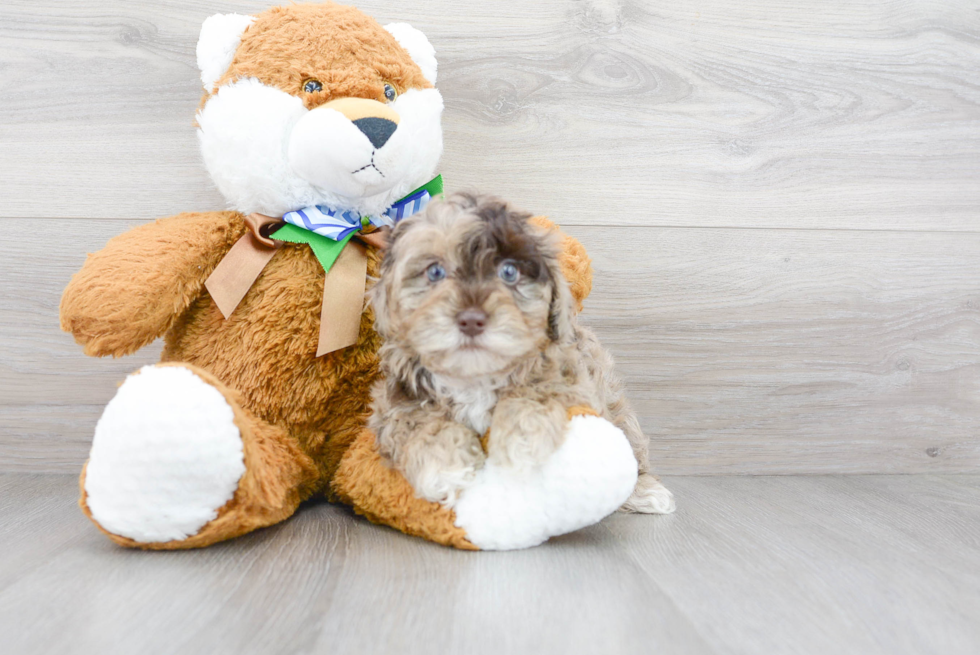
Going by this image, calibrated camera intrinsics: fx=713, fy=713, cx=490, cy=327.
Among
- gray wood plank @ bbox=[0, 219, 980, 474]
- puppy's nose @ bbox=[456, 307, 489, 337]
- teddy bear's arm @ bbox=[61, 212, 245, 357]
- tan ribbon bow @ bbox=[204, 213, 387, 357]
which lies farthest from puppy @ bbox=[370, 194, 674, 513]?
gray wood plank @ bbox=[0, 219, 980, 474]

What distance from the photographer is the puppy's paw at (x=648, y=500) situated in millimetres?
1262

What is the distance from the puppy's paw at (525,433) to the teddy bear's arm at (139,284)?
0.53 m

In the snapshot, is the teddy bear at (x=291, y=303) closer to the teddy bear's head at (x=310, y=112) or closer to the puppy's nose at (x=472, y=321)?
the teddy bear's head at (x=310, y=112)

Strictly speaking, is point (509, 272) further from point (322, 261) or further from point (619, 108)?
point (619, 108)

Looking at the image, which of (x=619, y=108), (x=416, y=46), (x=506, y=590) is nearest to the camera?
(x=506, y=590)

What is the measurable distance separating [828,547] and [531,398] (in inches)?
20.6

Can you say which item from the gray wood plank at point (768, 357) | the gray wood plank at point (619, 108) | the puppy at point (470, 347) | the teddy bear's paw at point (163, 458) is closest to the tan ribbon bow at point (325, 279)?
the puppy at point (470, 347)

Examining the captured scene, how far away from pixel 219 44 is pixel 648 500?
3.44ft

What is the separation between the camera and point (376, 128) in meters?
1.06

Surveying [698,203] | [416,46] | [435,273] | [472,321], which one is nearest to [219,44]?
[416,46]

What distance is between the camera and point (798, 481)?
1562 millimetres

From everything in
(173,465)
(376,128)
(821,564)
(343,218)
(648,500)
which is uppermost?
(376,128)

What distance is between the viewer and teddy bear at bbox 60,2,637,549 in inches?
37.1

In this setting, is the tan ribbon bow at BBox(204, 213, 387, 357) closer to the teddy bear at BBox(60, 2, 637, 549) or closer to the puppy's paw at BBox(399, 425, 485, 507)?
the teddy bear at BBox(60, 2, 637, 549)
